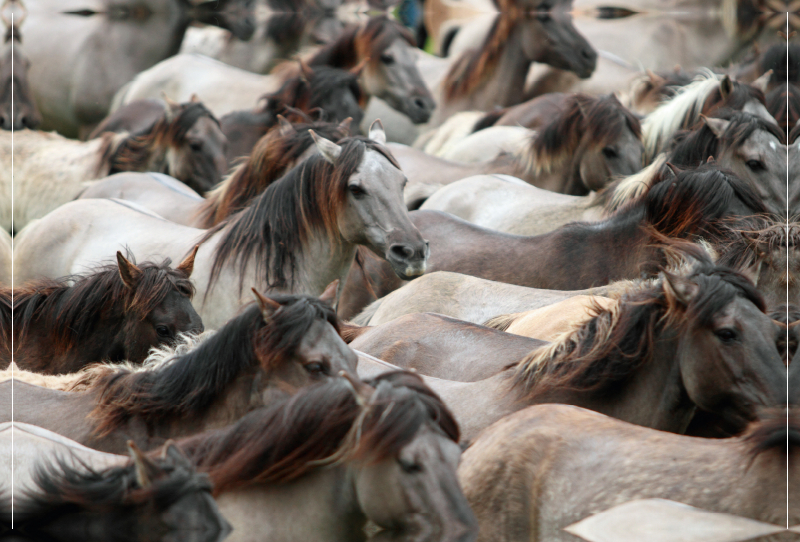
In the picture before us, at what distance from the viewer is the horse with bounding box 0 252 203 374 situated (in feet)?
12.0

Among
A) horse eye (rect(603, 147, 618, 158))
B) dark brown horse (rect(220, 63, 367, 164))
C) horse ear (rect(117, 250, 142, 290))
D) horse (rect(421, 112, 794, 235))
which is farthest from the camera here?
dark brown horse (rect(220, 63, 367, 164))

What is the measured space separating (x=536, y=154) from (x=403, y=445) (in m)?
5.30

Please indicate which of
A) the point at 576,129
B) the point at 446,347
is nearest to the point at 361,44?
the point at 576,129

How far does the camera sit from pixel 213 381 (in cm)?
284

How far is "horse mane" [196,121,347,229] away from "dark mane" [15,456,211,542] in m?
3.42

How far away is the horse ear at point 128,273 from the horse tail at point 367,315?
1.63m

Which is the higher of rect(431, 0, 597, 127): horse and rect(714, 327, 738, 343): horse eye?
rect(714, 327, 738, 343): horse eye

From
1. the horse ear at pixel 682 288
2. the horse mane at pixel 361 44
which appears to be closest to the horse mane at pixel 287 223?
the horse ear at pixel 682 288

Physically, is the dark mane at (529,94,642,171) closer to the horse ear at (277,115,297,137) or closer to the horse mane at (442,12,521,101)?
the horse ear at (277,115,297,137)

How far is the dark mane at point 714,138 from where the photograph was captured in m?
5.35

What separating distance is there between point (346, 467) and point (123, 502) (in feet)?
1.77

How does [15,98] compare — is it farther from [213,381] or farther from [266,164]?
[213,381]

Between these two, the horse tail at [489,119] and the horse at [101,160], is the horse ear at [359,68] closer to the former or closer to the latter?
the horse tail at [489,119]

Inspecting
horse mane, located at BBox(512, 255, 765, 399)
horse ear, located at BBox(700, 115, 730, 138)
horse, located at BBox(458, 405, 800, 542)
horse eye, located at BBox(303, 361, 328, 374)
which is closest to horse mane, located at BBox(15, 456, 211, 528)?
horse eye, located at BBox(303, 361, 328, 374)
